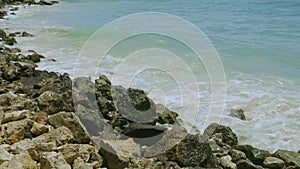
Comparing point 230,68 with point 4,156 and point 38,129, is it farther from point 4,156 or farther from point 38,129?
point 4,156

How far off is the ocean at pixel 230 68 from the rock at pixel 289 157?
0.64 meters

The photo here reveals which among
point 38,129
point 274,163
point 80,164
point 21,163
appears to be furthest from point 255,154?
point 21,163

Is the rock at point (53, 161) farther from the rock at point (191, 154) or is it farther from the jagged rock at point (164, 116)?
the jagged rock at point (164, 116)

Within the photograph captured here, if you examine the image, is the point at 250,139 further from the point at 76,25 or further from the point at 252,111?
the point at 76,25

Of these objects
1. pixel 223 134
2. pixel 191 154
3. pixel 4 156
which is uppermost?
pixel 4 156

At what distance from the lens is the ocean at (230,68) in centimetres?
700

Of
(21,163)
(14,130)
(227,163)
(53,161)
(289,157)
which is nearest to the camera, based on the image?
(21,163)

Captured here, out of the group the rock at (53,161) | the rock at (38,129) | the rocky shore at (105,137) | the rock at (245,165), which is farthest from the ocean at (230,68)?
the rock at (53,161)

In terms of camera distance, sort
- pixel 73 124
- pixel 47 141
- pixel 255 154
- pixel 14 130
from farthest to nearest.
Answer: pixel 255 154 < pixel 73 124 < pixel 14 130 < pixel 47 141

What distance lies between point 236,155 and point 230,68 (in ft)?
21.8

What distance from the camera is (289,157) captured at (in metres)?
5.23

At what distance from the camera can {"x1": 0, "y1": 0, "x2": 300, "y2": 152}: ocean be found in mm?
6996

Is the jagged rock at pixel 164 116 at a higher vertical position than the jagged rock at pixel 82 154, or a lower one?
lower

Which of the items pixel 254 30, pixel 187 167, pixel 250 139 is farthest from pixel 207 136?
pixel 254 30
